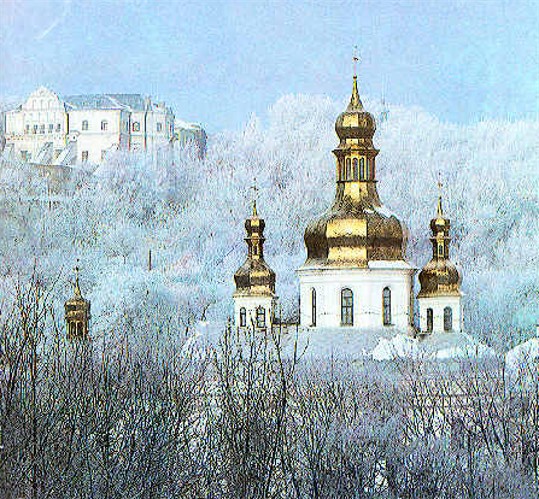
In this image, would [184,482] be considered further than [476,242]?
No

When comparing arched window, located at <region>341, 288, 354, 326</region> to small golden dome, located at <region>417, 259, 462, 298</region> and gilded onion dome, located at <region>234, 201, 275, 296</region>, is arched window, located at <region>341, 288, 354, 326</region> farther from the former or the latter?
gilded onion dome, located at <region>234, 201, 275, 296</region>

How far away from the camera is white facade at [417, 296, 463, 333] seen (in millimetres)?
17344

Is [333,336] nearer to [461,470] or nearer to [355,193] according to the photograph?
[355,193]

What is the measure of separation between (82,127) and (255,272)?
2365 millimetres

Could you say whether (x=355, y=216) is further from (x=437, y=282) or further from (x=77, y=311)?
(x=77, y=311)

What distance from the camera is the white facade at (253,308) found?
1781 centimetres

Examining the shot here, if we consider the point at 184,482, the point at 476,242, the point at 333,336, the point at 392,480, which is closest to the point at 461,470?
the point at 392,480

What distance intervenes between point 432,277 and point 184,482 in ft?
24.0

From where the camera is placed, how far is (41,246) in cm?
1758

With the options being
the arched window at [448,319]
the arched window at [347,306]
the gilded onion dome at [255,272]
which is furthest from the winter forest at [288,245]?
the arched window at [347,306]

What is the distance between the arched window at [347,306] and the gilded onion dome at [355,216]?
0.32 m

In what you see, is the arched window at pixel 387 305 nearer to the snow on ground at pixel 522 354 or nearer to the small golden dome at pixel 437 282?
the small golden dome at pixel 437 282

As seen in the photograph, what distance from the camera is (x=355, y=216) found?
17.0 meters

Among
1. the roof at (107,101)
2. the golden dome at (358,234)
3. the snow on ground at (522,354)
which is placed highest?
the roof at (107,101)
